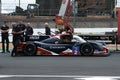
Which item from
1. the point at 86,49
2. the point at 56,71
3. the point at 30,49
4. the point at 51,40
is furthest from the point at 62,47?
the point at 56,71

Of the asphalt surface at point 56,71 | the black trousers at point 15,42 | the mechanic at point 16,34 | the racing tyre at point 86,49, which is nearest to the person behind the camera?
the asphalt surface at point 56,71

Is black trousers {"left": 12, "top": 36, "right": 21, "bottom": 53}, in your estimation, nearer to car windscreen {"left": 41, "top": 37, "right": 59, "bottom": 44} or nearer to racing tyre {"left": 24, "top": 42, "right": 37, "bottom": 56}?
racing tyre {"left": 24, "top": 42, "right": 37, "bottom": 56}

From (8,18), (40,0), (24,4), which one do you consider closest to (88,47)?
(24,4)

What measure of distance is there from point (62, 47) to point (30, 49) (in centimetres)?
150

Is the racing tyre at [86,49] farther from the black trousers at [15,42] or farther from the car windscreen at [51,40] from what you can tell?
the black trousers at [15,42]

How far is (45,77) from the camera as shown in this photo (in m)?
11.6

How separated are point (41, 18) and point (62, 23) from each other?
12.4 meters

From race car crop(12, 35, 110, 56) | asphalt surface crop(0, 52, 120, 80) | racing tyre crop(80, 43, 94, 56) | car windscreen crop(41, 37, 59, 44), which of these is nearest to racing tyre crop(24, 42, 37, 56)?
race car crop(12, 35, 110, 56)

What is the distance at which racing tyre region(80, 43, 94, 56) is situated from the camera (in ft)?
62.9

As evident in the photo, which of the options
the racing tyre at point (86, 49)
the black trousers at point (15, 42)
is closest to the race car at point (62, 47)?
the racing tyre at point (86, 49)

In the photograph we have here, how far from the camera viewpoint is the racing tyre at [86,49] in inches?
755

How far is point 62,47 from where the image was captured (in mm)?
19469

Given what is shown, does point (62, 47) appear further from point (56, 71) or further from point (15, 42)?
point (56, 71)

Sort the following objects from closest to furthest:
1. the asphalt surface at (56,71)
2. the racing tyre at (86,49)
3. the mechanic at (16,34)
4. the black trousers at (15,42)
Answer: the asphalt surface at (56,71) < the racing tyre at (86,49) < the black trousers at (15,42) < the mechanic at (16,34)
